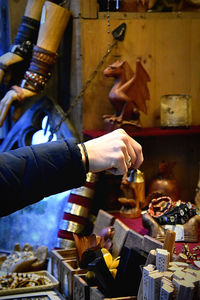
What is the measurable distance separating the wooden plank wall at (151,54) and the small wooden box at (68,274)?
33.4 inches

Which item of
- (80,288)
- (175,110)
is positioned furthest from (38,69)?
(80,288)

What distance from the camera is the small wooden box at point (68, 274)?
2.19 metres

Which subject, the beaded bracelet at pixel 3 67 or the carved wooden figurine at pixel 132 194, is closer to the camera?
the carved wooden figurine at pixel 132 194

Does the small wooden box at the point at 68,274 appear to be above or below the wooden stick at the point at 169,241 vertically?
below

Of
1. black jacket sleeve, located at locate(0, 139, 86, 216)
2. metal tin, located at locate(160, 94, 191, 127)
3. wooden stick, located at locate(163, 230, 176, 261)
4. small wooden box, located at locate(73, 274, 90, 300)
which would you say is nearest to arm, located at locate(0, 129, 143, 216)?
black jacket sleeve, located at locate(0, 139, 86, 216)

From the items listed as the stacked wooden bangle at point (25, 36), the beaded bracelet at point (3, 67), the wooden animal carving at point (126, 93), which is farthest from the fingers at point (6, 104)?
the wooden animal carving at point (126, 93)

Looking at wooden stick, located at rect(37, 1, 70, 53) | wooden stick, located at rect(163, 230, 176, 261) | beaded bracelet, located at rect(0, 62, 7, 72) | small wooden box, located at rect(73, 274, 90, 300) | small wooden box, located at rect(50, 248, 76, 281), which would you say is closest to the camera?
wooden stick, located at rect(163, 230, 176, 261)

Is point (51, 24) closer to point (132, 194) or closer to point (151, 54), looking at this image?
point (151, 54)

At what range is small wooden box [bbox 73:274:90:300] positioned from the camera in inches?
79.6

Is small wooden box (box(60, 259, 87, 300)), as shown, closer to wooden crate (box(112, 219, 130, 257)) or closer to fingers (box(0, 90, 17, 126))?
wooden crate (box(112, 219, 130, 257))

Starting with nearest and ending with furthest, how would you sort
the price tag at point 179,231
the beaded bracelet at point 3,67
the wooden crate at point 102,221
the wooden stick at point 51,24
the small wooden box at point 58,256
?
the price tag at point 179,231, the small wooden box at point 58,256, the wooden crate at point 102,221, the wooden stick at point 51,24, the beaded bracelet at point 3,67

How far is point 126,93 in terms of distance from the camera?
2.62 meters

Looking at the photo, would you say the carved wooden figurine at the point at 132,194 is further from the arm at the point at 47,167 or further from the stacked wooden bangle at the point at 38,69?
the arm at the point at 47,167

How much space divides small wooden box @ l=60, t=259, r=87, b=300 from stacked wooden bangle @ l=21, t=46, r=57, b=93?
1065 millimetres
